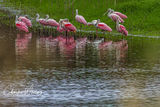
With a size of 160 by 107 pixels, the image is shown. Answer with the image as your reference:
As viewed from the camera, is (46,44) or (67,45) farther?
(46,44)

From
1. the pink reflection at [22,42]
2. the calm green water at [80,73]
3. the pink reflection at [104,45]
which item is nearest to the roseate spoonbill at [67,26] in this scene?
the pink reflection at [22,42]

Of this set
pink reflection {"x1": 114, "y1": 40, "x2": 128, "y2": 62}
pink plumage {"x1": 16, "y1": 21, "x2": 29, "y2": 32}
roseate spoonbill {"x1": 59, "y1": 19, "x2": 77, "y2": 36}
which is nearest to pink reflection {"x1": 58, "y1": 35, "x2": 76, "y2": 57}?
roseate spoonbill {"x1": 59, "y1": 19, "x2": 77, "y2": 36}

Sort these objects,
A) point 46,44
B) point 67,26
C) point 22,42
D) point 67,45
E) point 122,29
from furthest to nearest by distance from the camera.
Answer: point 67,26 < point 122,29 < point 22,42 < point 46,44 < point 67,45

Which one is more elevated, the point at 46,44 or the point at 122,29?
the point at 122,29

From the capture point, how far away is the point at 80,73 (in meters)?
18.4

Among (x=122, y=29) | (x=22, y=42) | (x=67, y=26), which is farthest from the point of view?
(x=67, y=26)

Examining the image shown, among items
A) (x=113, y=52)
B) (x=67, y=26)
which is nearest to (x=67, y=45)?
(x=113, y=52)

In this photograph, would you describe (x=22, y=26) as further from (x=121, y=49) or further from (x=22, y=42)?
(x=121, y=49)

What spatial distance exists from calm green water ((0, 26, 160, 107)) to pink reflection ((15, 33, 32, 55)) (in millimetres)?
42

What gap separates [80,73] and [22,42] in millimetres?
10876

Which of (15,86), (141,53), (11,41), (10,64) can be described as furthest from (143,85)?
(11,41)

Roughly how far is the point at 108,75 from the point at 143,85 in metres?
2.05

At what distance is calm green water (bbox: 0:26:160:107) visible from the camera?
14.4 m

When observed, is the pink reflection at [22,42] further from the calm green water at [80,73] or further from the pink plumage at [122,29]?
the pink plumage at [122,29]
